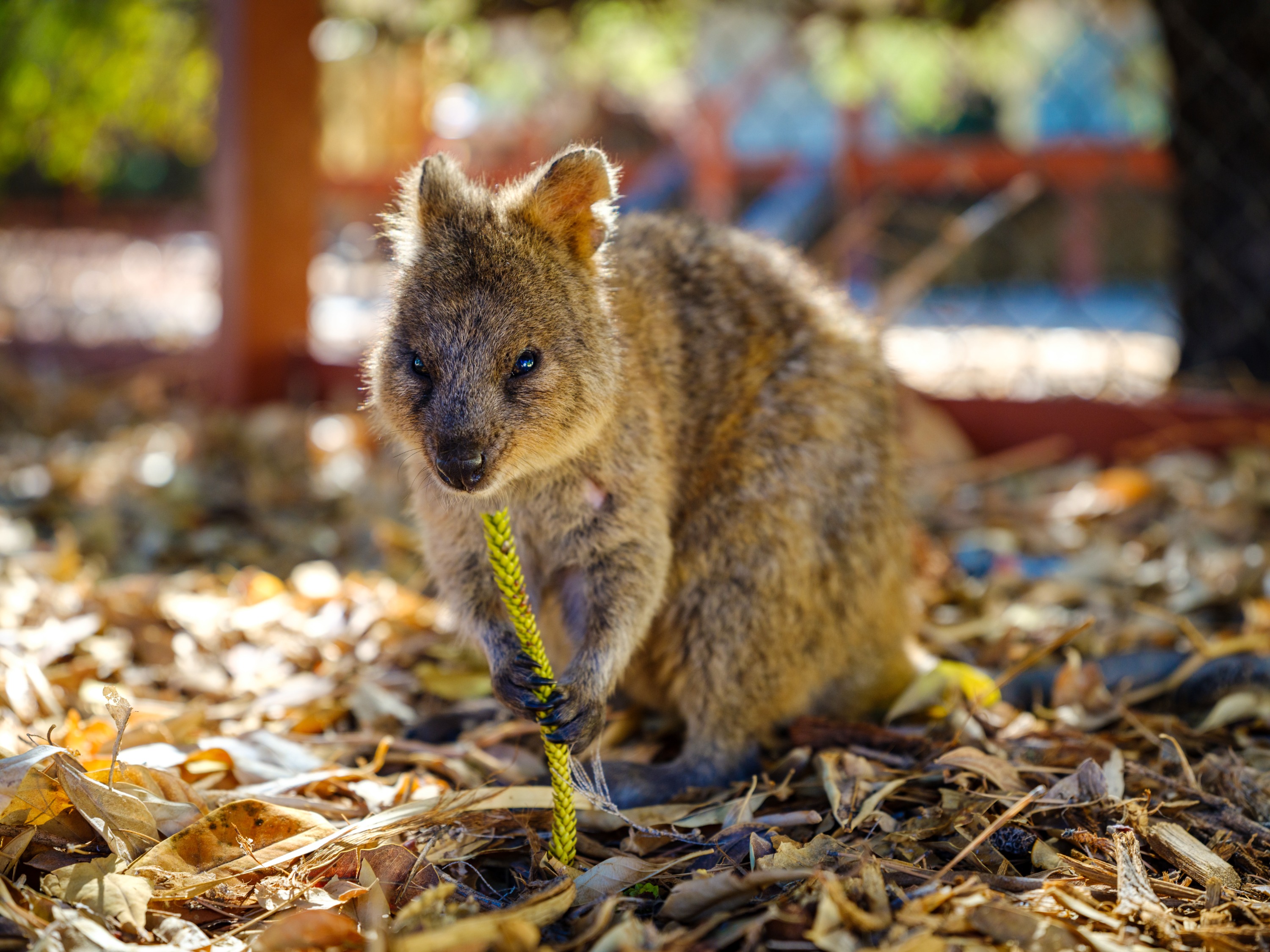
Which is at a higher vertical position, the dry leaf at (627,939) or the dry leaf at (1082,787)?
the dry leaf at (627,939)

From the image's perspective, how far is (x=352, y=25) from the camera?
682 centimetres

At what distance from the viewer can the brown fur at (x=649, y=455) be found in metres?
2.52

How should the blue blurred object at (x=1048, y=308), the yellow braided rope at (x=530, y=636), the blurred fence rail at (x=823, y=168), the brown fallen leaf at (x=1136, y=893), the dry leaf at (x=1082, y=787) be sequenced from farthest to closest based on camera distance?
the blue blurred object at (x=1048, y=308) → the blurred fence rail at (x=823, y=168) → the dry leaf at (x=1082, y=787) → the yellow braided rope at (x=530, y=636) → the brown fallen leaf at (x=1136, y=893)

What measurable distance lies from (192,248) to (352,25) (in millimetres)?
5535

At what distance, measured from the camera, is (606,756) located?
10.3ft

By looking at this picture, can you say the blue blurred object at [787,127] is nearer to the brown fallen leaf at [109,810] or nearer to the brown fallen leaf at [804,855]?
the brown fallen leaf at [804,855]

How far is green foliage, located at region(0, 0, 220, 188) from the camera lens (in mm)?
6754

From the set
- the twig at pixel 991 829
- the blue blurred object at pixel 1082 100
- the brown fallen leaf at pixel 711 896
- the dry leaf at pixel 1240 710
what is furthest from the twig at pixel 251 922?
the blue blurred object at pixel 1082 100

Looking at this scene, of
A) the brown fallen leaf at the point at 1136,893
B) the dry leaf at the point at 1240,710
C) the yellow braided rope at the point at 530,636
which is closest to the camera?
the brown fallen leaf at the point at 1136,893

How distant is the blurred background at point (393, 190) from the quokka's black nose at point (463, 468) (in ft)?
2.39

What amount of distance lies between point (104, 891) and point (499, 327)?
1384mm

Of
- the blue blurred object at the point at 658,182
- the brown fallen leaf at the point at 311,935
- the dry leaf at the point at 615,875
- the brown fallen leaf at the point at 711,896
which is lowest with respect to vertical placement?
the dry leaf at the point at 615,875

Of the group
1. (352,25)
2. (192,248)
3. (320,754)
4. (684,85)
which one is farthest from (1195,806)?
(192,248)

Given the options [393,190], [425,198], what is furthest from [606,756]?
[393,190]
